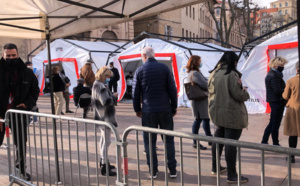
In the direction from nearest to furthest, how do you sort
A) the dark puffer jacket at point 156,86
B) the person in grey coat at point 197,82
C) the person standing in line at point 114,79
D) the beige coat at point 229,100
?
the beige coat at point 229,100 < the dark puffer jacket at point 156,86 < the person in grey coat at point 197,82 < the person standing in line at point 114,79

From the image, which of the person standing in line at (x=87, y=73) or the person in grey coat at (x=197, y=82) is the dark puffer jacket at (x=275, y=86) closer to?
the person in grey coat at (x=197, y=82)

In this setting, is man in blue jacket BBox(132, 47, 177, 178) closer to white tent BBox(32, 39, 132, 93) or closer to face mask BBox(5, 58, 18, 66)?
face mask BBox(5, 58, 18, 66)

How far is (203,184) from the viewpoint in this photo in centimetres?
406

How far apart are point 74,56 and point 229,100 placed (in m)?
13.3

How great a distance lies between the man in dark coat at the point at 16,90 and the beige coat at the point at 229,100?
99.1 inches

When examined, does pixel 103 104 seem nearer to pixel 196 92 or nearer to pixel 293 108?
pixel 196 92

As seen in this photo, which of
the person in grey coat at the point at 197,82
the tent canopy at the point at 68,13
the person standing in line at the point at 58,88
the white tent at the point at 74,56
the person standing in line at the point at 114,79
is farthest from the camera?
the white tent at the point at 74,56

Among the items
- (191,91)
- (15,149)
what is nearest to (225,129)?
(191,91)

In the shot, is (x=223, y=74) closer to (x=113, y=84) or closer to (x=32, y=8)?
(x=32, y=8)

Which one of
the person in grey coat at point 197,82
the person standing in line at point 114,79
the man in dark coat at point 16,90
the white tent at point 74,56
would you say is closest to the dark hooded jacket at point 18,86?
the man in dark coat at point 16,90

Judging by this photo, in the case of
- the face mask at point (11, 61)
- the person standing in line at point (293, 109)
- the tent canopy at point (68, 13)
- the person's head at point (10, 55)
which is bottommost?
the person standing in line at point (293, 109)

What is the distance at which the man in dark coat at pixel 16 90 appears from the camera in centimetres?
404

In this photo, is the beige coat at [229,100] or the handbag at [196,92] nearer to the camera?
the beige coat at [229,100]

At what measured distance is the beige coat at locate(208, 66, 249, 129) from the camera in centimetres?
381
